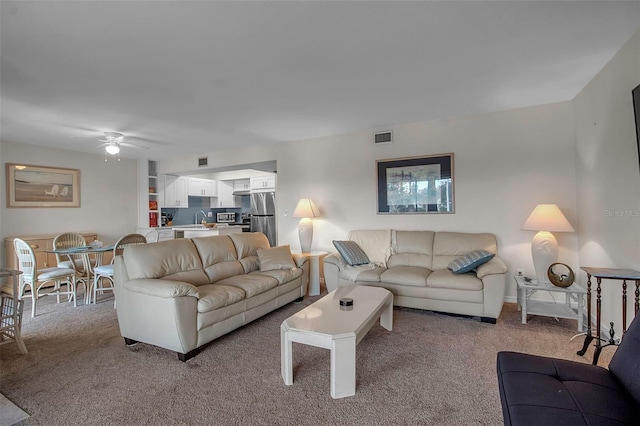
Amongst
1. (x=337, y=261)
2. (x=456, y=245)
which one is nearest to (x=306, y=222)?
(x=337, y=261)

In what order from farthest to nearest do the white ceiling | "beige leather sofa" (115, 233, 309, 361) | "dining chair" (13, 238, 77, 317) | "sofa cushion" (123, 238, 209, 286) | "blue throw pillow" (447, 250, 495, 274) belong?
"dining chair" (13, 238, 77, 317)
"blue throw pillow" (447, 250, 495, 274)
"sofa cushion" (123, 238, 209, 286)
"beige leather sofa" (115, 233, 309, 361)
the white ceiling

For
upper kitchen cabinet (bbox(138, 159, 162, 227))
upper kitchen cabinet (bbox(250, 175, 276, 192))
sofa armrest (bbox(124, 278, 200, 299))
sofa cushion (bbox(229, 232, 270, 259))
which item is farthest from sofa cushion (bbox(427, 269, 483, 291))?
upper kitchen cabinet (bbox(138, 159, 162, 227))

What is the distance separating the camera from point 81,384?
2.10 m

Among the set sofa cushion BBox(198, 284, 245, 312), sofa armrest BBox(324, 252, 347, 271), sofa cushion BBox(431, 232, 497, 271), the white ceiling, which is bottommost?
sofa cushion BBox(198, 284, 245, 312)

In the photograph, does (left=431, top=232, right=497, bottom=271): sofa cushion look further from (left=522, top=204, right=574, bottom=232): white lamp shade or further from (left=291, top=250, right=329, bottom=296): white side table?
(left=291, top=250, right=329, bottom=296): white side table

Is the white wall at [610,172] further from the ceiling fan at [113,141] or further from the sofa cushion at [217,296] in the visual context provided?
the ceiling fan at [113,141]

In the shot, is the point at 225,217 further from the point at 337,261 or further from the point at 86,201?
the point at 337,261

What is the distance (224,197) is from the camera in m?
8.25

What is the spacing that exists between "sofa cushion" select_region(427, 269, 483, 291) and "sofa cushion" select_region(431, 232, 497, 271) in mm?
371

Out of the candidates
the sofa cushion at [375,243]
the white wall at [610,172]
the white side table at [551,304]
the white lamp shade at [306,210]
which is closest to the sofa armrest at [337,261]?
the sofa cushion at [375,243]

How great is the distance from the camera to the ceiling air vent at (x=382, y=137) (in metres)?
4.41

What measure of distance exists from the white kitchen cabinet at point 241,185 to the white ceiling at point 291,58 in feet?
13.5

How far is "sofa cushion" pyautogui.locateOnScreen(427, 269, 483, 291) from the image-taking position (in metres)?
3.09

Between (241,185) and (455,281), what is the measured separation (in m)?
6.39
